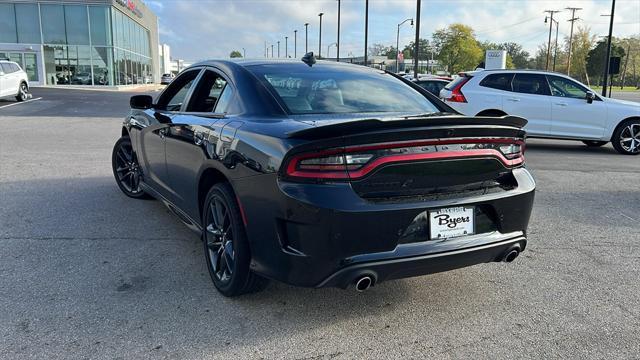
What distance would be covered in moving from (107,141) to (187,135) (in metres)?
8.02

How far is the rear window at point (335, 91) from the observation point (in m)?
3.62

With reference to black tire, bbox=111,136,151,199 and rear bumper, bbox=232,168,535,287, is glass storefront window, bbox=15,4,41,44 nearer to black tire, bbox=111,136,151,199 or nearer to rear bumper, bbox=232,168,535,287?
black tire, bbox=111,136,151,199

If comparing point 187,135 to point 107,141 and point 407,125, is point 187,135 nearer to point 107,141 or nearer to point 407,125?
point 407,125

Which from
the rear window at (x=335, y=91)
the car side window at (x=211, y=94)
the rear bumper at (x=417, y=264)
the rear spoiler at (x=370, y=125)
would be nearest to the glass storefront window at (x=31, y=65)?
the car side window at (x=211, y=94)

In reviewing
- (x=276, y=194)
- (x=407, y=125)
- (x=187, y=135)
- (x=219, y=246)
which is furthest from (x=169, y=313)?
(x=407, y=125)

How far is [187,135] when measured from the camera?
3990 millimetres

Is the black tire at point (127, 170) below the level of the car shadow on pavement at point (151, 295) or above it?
above

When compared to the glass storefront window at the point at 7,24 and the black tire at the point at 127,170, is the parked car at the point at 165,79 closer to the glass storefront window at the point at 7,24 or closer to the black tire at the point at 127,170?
the black tire at the point at 127,170

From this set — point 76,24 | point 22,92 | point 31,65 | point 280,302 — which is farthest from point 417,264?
point 31,65

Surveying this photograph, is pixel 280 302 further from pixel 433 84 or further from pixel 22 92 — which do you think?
pixel 22 92

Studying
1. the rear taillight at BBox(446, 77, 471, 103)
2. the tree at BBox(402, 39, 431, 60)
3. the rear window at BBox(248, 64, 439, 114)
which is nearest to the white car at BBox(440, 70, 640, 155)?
the rear taillight at BBox(446, 77, 471, 103)

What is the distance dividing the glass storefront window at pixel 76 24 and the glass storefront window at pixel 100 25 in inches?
15.8

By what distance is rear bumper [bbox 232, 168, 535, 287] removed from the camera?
2.73 metres

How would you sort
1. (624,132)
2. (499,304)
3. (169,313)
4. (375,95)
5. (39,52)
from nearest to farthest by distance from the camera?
1. (169,313)
2. (499,304)
3. (375,95)
4. (624,132)
5. (39,52)
